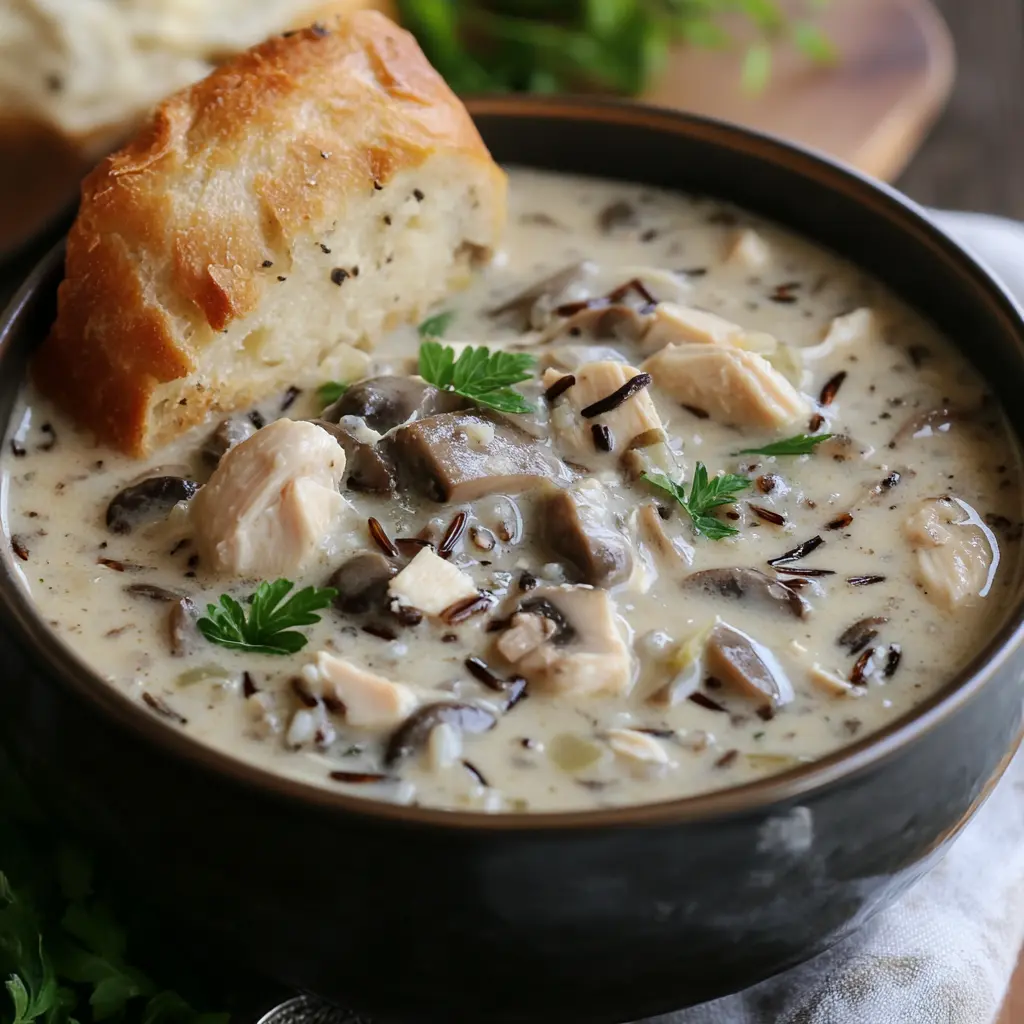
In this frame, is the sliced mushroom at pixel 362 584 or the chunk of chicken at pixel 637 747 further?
the sliced mushroom at pixel 362 584

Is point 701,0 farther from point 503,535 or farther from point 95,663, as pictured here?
point 95,663

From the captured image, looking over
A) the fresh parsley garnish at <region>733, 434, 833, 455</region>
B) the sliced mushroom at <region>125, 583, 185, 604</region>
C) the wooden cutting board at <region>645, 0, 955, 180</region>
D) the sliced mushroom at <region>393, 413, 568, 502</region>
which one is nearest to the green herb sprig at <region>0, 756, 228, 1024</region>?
the sliced mushroom at <region>125, 583, 185, 604</region>

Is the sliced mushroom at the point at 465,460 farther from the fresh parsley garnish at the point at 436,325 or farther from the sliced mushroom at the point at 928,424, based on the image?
the sliced mushroom at the point at 928,424

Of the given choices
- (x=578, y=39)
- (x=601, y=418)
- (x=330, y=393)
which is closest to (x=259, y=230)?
(x=330, y=393)

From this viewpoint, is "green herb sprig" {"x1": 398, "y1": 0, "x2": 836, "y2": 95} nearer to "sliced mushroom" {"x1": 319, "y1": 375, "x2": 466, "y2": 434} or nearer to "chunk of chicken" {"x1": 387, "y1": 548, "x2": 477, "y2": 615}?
"sliced mushroom" {"x1": 319, "y1": 375, "x2": 466, "y2": 434}

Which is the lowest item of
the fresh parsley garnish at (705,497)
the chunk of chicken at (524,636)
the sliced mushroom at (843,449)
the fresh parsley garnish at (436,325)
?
the fresh parsley garnish at (436,325)

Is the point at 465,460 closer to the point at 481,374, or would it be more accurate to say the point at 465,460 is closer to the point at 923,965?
the point at 481,374

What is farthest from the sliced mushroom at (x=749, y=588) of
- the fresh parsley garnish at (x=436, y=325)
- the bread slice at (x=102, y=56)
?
the bread slice at (x=102, y=56)
